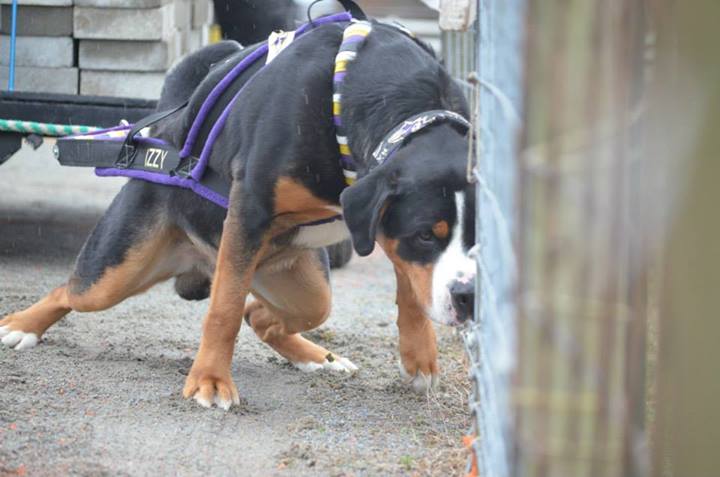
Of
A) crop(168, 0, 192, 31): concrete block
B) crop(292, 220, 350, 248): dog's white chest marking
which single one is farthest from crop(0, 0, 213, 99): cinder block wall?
crop(292, 220, 350, 248): dog's white chest marking

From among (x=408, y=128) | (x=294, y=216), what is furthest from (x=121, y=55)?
(x=408, y=128)

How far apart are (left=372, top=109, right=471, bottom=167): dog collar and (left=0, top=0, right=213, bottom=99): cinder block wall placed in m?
3.69

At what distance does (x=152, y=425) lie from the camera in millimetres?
3631

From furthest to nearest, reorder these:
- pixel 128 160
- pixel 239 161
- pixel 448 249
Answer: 1. pixel 128 160
2. pixel 239 161
3. pixel 448 249

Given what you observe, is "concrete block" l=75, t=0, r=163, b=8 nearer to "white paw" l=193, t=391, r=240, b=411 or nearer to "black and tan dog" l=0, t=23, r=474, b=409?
"black and tan dog" l=0, t=23, r=474, b=409

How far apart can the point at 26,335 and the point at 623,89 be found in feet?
12.1

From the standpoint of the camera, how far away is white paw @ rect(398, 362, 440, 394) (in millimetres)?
4234

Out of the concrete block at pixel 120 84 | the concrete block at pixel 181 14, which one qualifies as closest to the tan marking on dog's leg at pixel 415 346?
the concrete block at pixel 120 84

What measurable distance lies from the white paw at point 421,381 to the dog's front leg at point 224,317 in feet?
2.25

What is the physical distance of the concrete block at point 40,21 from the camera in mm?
6945

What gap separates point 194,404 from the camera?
3.88m

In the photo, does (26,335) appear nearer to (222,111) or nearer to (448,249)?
(222,111)

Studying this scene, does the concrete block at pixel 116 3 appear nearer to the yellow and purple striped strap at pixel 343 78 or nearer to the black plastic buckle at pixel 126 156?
the black plastic buckle at pixel 126 156

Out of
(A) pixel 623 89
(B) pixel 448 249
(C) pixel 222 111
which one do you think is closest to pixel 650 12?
(A) pixel 623 89
